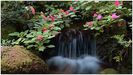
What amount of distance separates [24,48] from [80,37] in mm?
867

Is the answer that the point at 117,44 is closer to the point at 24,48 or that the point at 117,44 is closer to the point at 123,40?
the point at 123,40

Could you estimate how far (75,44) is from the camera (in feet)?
13.0

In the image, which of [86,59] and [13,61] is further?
[86,59]

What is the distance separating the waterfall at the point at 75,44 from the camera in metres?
3.91

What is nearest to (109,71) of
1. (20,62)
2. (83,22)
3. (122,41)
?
(122,41)

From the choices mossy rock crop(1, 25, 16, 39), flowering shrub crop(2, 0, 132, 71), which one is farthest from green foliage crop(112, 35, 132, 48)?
mossy rock crop(1, 25, 16, 39)

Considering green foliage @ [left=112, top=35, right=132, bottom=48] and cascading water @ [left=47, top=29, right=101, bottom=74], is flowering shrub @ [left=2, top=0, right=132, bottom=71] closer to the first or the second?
green foliage @ [left=112, top=35, right=132, bottom=48]

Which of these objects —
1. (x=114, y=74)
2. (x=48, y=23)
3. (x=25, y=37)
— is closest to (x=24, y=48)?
(x=25, y=37)

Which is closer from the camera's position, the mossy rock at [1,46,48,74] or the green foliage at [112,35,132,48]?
the mossy rock at [1,46,48,74]

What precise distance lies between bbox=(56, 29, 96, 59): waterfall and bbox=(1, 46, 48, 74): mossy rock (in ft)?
1.76

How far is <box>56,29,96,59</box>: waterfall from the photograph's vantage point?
391 cm

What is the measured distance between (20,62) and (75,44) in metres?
0.99

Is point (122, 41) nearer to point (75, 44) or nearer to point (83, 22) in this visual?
point (75, 44)

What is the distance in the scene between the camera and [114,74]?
3.17 metres
